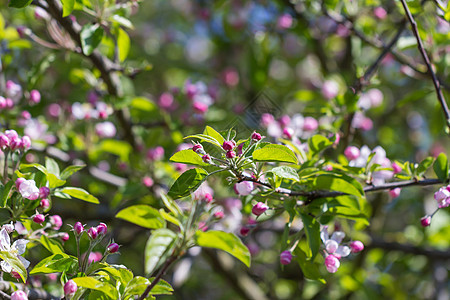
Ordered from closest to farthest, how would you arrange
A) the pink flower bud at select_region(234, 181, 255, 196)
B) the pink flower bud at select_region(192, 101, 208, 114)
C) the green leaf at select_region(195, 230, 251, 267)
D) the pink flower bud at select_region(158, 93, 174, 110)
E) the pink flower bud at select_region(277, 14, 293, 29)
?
the green leaf at select_region(195, 230, 251, 267) < the pink flower bud at select_region(234, 181, 255, 196) < the pink flower bud at select_region(192, 101, 208, 114) < the pink flower bud at select_region(158, 93, 174, 110) < the pink flower bud at select_region(277, 14, 293, 29)

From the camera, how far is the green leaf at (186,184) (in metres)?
1.14

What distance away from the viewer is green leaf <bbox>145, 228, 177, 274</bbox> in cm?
93

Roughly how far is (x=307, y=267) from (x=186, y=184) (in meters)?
0.43

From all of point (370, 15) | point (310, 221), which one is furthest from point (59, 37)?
point (370, 15)

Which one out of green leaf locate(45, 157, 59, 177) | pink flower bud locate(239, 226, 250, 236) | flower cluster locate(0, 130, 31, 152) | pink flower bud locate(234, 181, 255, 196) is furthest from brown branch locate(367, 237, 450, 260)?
flower cluster locate(0, 130, 31, 152)

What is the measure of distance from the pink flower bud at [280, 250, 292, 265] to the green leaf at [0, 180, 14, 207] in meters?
0.70

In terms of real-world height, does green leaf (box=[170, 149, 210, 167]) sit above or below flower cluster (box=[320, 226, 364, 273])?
above

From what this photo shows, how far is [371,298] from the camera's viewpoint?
93.0 inches

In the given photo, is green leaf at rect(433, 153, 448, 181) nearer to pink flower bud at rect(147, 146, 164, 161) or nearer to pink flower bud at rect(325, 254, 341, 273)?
pink flower bud at rect(325, 254, 341, 273)

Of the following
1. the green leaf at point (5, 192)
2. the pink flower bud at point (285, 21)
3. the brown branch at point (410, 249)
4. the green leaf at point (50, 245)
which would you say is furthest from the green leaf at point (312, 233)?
the pink flower bud at point (285, 21)

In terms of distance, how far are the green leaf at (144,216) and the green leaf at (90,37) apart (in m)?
0.70

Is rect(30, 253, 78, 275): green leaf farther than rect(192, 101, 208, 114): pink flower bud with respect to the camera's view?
No

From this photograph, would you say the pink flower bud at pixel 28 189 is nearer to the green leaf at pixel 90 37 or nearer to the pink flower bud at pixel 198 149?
the pink flower bud at pixel 198 149

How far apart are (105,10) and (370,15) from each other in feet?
4.88
